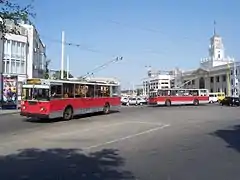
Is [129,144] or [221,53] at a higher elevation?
[221,53]

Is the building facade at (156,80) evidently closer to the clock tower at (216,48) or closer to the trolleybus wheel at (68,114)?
the clock tower at (216,48)

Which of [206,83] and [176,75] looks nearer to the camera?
[206,83]

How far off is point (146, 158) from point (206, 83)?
119m

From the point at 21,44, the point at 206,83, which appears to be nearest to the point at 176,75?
the point at 206,83

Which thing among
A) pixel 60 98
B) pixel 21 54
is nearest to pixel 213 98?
pixel 21 54

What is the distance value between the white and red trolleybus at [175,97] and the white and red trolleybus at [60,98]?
73.6 feet

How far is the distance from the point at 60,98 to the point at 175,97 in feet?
100

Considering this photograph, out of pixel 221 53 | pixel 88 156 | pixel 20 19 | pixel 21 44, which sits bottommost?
pixel 88 156

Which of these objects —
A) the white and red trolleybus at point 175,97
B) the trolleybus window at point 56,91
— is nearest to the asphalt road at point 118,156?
the trolleybus window at point 56,91

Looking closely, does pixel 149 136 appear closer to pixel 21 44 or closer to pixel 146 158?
pixel 146 158

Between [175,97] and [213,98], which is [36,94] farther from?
[213,98]

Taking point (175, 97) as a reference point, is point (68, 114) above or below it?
below

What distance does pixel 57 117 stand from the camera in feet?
76.3

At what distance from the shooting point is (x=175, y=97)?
51.6 m
